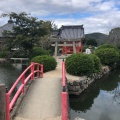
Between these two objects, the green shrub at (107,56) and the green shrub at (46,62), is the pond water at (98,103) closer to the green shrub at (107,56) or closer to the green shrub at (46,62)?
the green shrub at (46,62)

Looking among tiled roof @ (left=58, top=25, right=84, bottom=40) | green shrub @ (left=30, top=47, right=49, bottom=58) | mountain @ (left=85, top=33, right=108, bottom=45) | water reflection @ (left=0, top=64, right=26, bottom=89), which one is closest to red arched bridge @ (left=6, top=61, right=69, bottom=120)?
water reflection @ (left=0, top=64, right=26, bottom=89)

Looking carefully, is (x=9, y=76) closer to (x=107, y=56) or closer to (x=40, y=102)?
(x=107, y=56)

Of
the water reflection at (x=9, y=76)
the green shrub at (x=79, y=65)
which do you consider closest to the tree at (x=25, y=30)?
the water reflection at (x=9, y=76)

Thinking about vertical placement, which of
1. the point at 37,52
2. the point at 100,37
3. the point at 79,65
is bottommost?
the point at 79,65

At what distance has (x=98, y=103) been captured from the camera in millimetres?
11992

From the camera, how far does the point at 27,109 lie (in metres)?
6.58

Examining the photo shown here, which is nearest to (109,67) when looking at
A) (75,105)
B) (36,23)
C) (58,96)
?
(36,23)

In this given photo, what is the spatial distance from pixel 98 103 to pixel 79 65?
2.96 m

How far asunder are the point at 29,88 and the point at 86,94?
5486 millimetres

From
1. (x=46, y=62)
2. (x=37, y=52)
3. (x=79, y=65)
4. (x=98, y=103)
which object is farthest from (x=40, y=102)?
(x=37, y=52)

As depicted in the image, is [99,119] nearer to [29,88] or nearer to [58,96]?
[58,96]

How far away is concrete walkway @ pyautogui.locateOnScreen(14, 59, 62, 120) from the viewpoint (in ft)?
20.1

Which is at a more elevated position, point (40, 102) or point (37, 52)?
point (37, 52)

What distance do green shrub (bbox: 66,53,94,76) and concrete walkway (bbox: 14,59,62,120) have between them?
479 centimetres
